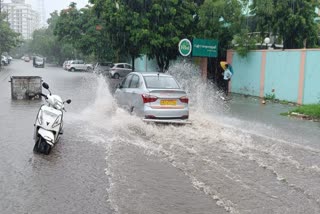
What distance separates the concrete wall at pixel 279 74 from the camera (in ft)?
57.8

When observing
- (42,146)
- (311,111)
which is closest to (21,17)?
(311,111)

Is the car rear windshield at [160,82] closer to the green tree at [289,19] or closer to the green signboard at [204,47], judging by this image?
the green signboard at [204,47]

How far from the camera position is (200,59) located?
1048 inches

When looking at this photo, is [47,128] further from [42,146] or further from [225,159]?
[225,159]

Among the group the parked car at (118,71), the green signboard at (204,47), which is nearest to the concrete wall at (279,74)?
the green signboard at (204,47)

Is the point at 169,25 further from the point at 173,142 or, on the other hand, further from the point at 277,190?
the point at 277,190

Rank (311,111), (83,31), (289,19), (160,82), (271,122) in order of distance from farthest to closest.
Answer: (83,31) → (289,19) → (311,111) → (271,122) → (160,82)

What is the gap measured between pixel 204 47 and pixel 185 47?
198cm

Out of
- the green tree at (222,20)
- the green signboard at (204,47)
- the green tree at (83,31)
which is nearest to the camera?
the green signboard at (204,47)

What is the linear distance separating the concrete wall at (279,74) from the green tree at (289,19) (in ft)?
6.98

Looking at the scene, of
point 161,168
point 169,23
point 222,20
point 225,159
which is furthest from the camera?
point 169,23

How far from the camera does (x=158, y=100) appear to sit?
11.2 metres

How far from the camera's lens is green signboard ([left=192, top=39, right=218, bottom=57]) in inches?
879

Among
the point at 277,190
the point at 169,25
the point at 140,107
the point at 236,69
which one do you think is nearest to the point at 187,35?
the point at 169,25
